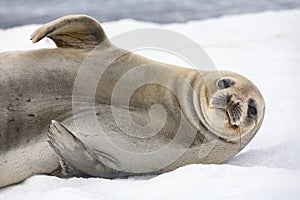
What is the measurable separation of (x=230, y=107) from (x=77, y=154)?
0.58 meters

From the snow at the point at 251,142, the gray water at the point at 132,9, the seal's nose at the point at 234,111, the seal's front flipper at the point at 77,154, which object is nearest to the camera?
the snow at the point at 251,142

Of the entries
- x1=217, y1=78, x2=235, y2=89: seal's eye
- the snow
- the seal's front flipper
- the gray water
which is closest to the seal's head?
x1=217, y1=78, x2=235, y2=89: seal's eye

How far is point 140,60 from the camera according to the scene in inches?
103

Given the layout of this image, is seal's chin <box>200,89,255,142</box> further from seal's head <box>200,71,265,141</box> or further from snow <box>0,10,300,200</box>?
snow <box>0,10,300,200</box>

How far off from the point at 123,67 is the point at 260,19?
2.52 metres

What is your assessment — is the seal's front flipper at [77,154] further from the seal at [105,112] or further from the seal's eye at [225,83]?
the seal's eye at [225,83]

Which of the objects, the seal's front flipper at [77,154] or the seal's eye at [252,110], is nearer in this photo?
the seal's front flipper at [77,154]

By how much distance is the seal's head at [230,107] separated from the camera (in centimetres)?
246

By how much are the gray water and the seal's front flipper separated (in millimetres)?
2456

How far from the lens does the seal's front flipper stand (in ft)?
7.47

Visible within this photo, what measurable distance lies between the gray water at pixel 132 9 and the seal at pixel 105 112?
2.25 meters

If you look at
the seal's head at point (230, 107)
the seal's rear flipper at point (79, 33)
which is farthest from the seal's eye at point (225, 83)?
the seal's rear flipper at point (79, 33)

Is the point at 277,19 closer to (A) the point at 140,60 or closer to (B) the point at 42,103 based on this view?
(A) the point at 140,60

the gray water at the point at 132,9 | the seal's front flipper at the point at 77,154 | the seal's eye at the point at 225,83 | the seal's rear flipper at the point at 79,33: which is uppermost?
the seal's rear flipper at the point at 79,33
